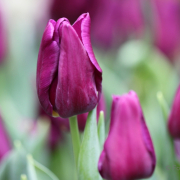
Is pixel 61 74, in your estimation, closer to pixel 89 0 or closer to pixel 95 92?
pixel 95 92

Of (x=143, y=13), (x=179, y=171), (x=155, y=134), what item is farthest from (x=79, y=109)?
(x=143, y=13)

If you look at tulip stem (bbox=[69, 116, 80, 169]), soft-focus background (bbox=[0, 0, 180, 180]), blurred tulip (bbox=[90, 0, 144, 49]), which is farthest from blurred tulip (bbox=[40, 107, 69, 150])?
blurred tulip (bbox=[90, 0, 144, 49])

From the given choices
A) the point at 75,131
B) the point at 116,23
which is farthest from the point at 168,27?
the point at 75,131

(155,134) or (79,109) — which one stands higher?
(79,109)

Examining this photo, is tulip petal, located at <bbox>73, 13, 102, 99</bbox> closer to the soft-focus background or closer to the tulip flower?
the tulip flower

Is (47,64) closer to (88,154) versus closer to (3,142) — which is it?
(88,154)
